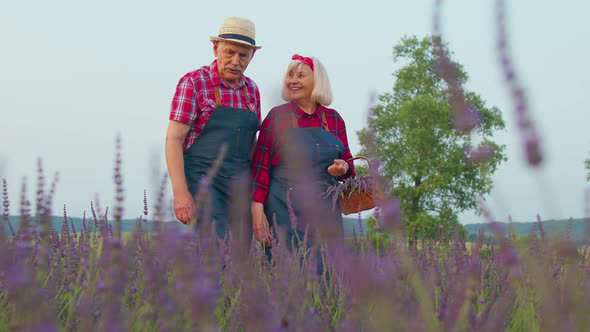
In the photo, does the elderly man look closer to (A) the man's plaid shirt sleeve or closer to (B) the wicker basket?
(A) the man's plaid shirt sleeve

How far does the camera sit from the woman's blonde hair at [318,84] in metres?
5.11

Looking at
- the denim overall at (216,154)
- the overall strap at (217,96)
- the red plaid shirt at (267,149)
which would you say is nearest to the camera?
the denim overall at (216,154)

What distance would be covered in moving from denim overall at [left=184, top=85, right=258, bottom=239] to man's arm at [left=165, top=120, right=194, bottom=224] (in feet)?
0.47

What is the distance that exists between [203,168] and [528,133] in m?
3.65

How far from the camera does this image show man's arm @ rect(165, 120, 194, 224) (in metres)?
4.34

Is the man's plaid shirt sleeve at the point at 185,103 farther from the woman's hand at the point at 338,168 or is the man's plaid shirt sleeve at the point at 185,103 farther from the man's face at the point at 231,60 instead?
the woman's hand at the point at 338,168

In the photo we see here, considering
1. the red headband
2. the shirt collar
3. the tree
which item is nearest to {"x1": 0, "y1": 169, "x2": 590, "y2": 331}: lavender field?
the shirt collar

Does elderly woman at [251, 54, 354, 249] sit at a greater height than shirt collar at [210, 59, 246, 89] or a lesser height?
lesser

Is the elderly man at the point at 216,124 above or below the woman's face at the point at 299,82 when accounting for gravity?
below

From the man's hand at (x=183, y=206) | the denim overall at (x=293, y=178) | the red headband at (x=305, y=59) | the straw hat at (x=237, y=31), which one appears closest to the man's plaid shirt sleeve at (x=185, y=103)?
the straw hat at (x=237, y=31)

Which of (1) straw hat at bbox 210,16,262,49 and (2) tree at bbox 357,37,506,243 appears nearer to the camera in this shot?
(1) straw hat at bbox 210,16,262,49

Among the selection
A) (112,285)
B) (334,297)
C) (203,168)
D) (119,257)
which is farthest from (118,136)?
(203,168)

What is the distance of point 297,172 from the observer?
1.13 m

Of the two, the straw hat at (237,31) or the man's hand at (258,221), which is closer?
the straw hat at (237,31)
